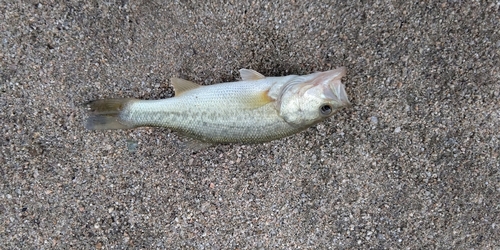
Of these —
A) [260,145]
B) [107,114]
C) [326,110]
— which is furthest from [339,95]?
[107,114]

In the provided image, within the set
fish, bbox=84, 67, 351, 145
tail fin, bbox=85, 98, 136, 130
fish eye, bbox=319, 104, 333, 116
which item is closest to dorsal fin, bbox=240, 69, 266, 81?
fish, bbox=84, 67, 351, 145

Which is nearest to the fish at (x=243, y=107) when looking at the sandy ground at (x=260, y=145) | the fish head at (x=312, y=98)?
the fish head at (x=312, y=98)

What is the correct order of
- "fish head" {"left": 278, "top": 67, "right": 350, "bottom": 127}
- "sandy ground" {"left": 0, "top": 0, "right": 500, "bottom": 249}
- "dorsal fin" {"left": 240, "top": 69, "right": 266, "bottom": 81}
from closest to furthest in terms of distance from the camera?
"fish head" {"left": 278, "top": 67, "right": 350, "bottom": 127}, "dorsal fin" {"left": 240, "top": 69, "right": 266, "bottom": 81}, "sandy ground" {"left": 0, "top": 0, "right": 500, "bottom": 249}

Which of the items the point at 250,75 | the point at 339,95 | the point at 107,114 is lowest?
the point at 107,114

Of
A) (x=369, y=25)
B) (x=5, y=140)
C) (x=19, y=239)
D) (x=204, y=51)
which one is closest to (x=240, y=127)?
(x=204, y=51)

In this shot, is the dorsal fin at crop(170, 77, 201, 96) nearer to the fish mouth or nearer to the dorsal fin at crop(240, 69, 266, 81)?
the dorsal fin at crop(240, 69, 266, 81)

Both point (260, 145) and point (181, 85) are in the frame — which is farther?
point (260, 145)

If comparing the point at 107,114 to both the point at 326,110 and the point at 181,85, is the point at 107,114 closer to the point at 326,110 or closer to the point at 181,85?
the point at 181,85

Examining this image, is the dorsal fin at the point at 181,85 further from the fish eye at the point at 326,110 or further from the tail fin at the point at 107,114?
the fish eye at the point at 326,110
